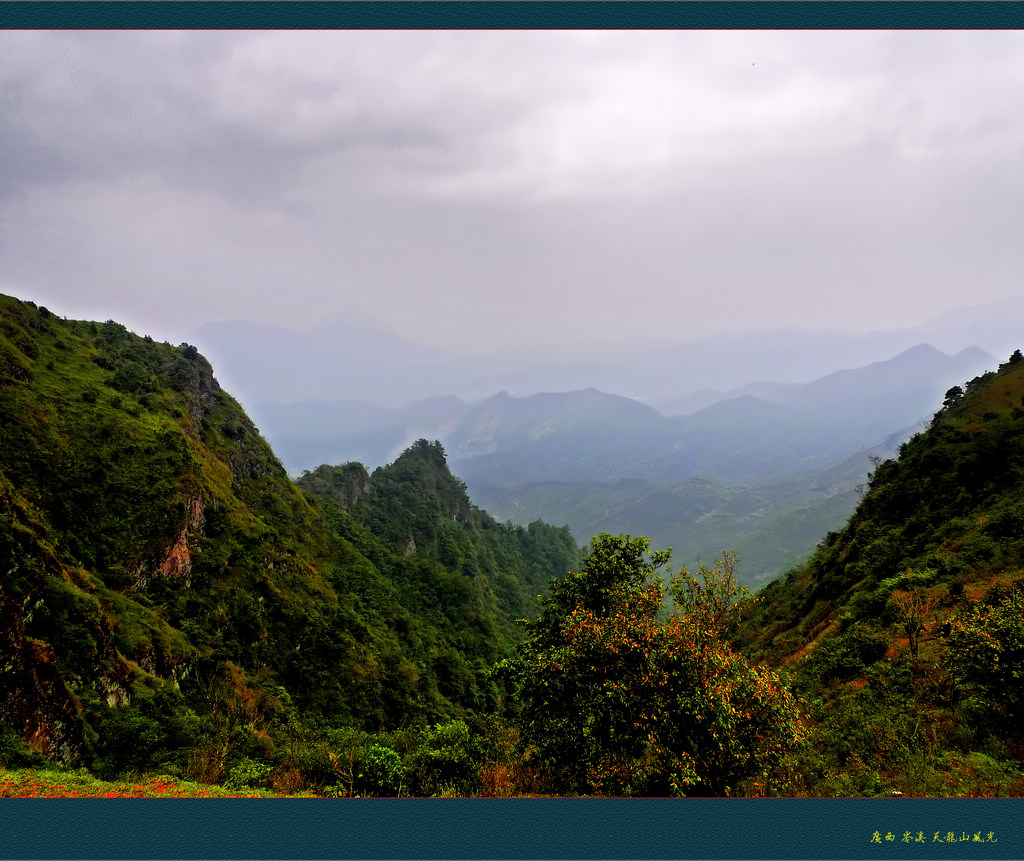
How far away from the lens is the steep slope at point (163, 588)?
1349 centimetres

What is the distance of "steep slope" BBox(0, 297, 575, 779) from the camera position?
13492 mm

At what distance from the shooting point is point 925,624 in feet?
55.3

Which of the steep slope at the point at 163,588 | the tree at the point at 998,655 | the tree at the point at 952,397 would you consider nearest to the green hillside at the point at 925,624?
the tree at the point at 998,655

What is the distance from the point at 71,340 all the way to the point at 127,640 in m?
26.2

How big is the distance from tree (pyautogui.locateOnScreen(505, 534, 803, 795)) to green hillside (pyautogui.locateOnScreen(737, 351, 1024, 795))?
6.17 feet

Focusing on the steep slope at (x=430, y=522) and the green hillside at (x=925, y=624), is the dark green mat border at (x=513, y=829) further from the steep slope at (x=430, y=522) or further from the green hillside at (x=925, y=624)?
the steep slope at (x=430, y=522)

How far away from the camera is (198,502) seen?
27703mm

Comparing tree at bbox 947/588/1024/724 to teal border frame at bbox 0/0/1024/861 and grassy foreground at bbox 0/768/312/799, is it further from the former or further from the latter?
grassy foreground at bbox 0/768/312/799

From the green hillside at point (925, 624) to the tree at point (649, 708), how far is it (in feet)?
6.17

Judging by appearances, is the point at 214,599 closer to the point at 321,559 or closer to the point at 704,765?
the point at 321,559

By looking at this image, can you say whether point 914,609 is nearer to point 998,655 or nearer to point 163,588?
point 998,655

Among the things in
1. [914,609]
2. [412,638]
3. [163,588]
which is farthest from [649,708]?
[412,638]

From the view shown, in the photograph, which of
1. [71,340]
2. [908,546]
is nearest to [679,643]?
[908,546]

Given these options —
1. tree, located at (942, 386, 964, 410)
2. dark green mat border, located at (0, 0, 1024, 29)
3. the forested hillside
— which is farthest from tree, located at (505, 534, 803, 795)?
tree, located at (942, 386, 964, 410)
